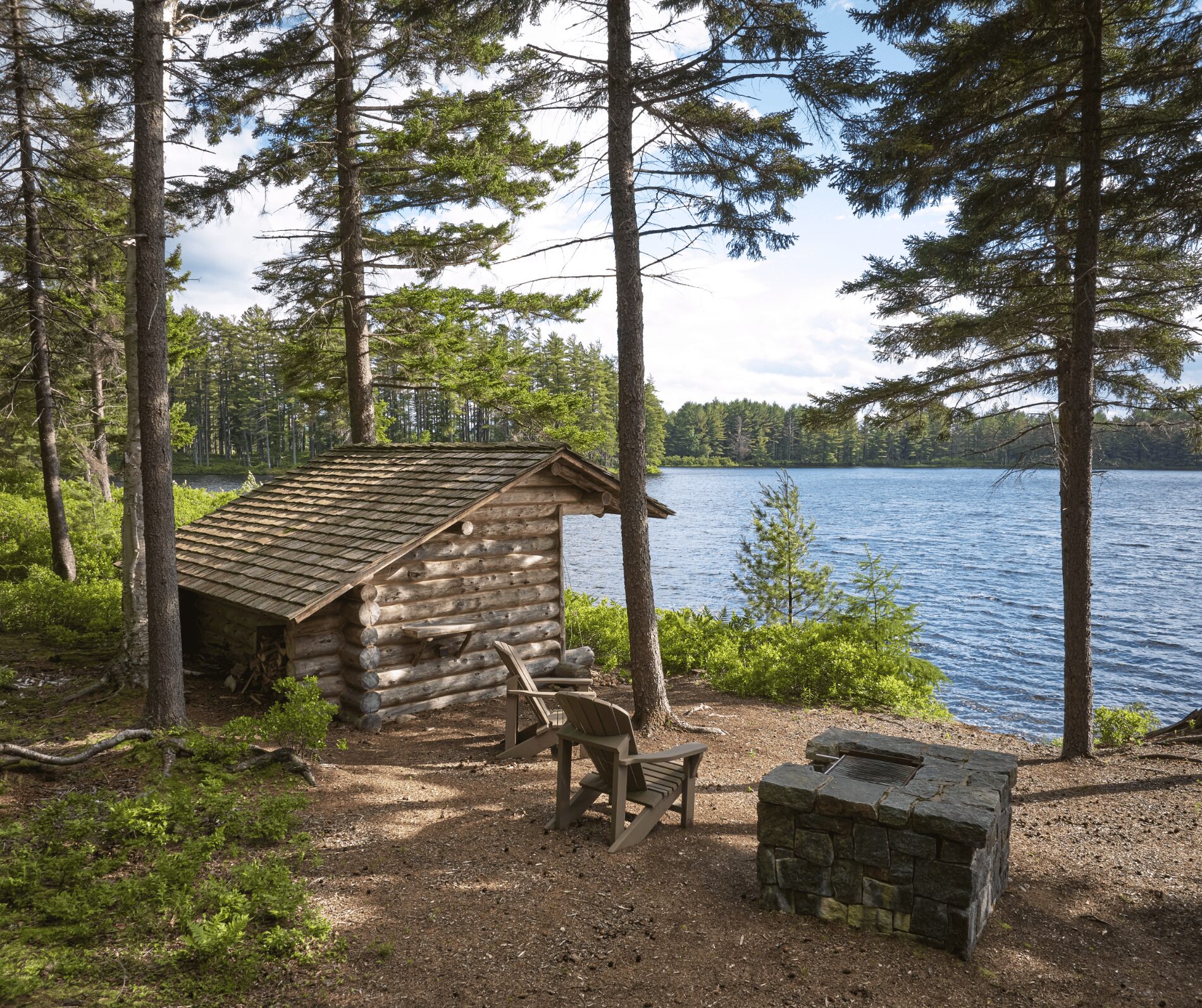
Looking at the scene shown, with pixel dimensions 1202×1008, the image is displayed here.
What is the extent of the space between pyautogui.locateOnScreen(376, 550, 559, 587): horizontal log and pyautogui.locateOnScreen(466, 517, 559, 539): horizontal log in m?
0.29

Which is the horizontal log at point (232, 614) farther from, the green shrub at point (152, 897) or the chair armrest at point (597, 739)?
the chair armrest at point (597, 739)

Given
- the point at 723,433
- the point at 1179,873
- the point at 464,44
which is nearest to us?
the point at 1179,873

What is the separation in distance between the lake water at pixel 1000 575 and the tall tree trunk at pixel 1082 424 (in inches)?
37.2

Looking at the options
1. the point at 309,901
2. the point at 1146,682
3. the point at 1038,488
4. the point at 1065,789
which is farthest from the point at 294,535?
the point at 1038,488

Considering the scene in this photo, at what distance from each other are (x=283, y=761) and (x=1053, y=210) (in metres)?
10.7

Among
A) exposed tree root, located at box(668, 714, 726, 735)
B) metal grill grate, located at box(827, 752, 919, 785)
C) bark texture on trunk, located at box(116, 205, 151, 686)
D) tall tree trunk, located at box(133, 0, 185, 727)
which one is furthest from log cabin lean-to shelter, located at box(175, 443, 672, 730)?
metal grill grate, located at box(827, 752, 919, 785)

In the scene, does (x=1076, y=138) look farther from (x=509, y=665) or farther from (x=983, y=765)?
(x=509, y=665)

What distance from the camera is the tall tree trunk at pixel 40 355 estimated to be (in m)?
13.9

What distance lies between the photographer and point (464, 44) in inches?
532

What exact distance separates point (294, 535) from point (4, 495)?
20.4 metres

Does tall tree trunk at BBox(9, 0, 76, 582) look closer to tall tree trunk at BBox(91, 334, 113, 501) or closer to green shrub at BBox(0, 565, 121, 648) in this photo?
tall tree trunk at BBox(91, 334, 113, 501)

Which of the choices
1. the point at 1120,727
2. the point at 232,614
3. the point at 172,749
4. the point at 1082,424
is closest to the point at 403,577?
the point at 232,614

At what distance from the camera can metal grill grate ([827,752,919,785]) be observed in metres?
5.16

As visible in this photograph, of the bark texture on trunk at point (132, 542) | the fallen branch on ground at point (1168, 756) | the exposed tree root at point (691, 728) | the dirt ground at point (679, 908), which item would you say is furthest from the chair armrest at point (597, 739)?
the fallen branch on ground at point (1168, 756)
